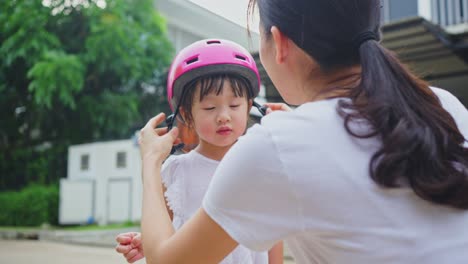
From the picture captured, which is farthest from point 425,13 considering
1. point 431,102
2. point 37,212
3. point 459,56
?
point 37,212

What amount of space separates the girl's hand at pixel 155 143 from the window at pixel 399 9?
25.3ft

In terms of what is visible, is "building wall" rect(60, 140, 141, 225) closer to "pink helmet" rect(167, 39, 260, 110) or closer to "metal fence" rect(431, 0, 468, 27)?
"metal fence" rect(431, 0, 468, 27)

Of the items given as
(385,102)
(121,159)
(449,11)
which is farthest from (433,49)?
(121,159)

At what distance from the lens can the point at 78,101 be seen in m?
12.2

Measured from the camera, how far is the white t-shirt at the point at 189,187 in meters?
1.66

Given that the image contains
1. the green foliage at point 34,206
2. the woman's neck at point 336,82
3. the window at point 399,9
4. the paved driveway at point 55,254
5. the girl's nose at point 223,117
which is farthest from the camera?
the green foliage at point 34,206

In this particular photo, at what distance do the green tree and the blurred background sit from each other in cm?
2

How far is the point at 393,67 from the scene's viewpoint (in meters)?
1.00

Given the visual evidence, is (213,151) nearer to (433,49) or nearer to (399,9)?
(433,49)

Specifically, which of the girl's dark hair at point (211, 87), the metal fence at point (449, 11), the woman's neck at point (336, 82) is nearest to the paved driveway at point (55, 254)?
the girl's dark hair at point (211, 87)

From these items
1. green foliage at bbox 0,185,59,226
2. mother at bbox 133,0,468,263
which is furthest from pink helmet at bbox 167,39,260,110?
green foliage at bbox 0,185,59,226

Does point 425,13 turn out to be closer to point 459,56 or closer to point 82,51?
point 459,56

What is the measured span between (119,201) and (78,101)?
2881mm

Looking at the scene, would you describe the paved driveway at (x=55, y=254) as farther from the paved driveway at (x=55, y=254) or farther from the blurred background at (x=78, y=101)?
the blurred background at (x=78, y=101)
